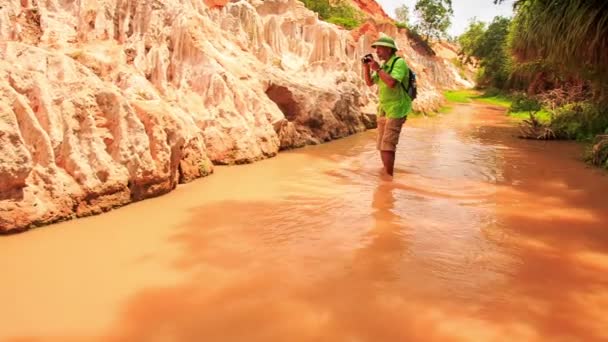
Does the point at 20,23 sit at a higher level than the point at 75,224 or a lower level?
higher

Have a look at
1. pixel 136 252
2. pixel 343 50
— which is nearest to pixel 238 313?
pixel 136 252

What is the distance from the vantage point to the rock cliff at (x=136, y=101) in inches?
128

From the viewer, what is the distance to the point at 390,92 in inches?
197

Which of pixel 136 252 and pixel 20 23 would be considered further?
pixel 20 23

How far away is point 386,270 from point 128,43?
17.6 feet

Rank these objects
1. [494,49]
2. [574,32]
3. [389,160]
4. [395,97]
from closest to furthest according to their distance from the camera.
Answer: [395,97], [389,160], [574,32], [494,49]

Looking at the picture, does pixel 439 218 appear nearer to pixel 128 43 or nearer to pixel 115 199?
pixel 115 199

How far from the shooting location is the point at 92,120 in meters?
3.70

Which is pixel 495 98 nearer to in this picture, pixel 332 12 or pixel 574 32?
pixel 332 12

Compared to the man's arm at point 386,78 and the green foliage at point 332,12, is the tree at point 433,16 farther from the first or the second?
the man's arm at point 386,78

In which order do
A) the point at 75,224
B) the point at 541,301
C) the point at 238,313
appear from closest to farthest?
the point at 238,313
the point at 541,301
the point at 75,224

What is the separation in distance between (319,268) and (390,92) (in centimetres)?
307

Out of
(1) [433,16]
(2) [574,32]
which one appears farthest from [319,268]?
(1) [433,16]

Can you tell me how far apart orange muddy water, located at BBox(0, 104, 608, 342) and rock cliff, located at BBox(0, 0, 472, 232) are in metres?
0.31
